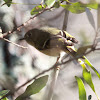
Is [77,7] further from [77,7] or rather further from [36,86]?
[36,86]

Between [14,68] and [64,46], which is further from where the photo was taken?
[14,68]

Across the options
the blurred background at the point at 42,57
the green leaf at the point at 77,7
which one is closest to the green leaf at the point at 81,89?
the blurred background at the point at 42,57

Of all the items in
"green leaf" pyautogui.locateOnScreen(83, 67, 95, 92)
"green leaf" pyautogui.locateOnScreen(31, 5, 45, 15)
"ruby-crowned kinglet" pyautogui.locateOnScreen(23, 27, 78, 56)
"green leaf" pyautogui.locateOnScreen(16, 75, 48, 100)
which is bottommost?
"green leaf" pyautogui.locateOnScreen(16, 75, 48, 100)

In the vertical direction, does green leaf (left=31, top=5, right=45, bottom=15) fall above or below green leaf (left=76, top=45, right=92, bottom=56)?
above

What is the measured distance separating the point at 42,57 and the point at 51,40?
6 centimetres

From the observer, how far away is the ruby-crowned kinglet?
29 centimetres

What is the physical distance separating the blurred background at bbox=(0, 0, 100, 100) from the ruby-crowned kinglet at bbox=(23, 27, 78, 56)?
1 centimetres

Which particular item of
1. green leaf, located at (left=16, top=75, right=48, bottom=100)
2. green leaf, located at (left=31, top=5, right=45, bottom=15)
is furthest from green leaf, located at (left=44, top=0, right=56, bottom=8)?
green leaf, located at (left=16, top=75, right=48, bottom=100)

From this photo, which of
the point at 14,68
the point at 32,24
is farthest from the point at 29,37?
the point at 14,68

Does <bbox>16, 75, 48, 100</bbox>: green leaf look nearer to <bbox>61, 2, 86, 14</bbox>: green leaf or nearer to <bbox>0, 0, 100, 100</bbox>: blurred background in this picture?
<bbox>0, 0, 100, 100</bbox>: blurred background

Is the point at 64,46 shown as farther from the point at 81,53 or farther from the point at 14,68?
the point at 14,68

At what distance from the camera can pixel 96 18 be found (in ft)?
0.82

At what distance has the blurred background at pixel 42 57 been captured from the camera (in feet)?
0.88

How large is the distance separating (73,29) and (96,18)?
4 cm
